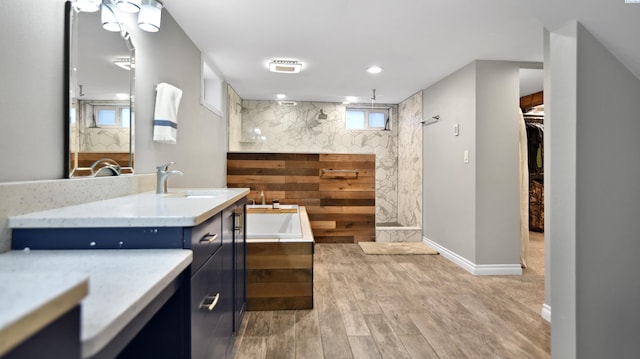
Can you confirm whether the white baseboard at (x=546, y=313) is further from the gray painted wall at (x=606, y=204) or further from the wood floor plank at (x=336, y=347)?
the wood floor plank at (x=336, y=347)

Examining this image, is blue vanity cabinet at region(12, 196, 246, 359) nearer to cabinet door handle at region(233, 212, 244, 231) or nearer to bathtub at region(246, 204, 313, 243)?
cabinet door handle at region(233, 212, 244, 231)

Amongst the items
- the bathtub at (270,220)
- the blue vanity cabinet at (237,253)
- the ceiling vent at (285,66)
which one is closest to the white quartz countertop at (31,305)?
the blue vanity cabinet at (237,253)

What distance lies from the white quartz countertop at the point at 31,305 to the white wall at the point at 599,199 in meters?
1.66

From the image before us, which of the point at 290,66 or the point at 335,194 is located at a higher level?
the point at 290,66

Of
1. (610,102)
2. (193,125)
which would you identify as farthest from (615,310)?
(193,125)

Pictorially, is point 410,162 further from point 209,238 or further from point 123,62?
point 209,238

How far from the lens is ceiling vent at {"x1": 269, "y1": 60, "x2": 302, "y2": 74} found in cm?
346

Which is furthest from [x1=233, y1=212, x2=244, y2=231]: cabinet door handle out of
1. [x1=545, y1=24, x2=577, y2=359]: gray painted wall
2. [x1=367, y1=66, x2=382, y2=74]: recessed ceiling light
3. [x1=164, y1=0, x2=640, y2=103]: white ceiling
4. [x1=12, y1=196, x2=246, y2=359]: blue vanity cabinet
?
[x1=367, y1=66, x2=382, y2=74]: recessed ceiling light

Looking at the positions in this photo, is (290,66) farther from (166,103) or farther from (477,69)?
(477,69)

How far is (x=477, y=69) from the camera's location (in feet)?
11.0

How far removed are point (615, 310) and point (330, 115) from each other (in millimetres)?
4756

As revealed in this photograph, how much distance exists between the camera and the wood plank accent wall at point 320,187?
4.72 meters

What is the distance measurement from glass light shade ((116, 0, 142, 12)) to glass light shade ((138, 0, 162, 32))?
86 millimetres

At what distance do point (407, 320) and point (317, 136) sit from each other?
12.7ft
